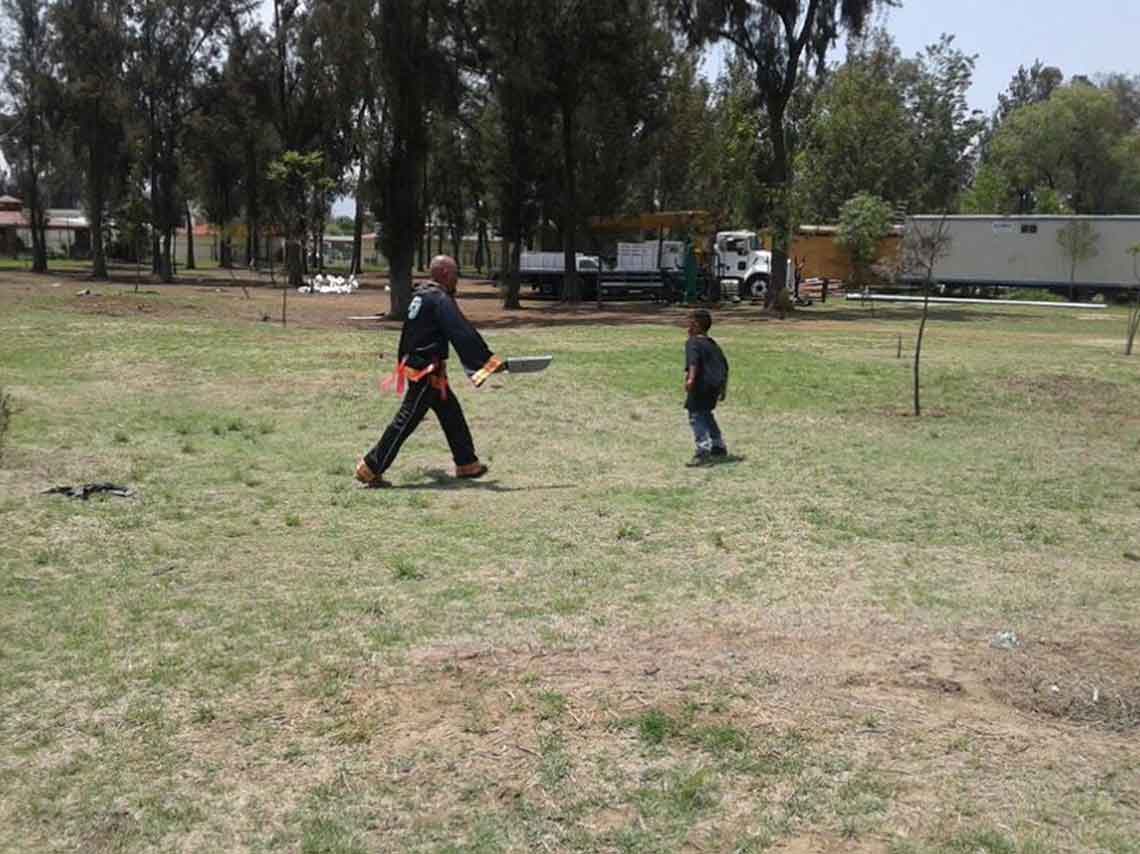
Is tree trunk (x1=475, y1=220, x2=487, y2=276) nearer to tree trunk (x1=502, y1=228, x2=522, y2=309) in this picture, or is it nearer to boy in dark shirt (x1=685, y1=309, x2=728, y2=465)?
tree trunk (x1=502, y1=228, x2=522, y2=309)

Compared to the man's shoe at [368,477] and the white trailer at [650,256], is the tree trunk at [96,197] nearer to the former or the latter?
the white trailer at [650,256]

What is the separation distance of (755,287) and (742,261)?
1068 mm

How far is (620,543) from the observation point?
288 inches

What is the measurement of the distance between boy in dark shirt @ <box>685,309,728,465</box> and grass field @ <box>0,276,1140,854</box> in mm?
362

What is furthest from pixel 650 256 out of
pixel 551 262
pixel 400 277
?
pixel 400 277

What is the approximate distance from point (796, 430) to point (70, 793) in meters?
9.43

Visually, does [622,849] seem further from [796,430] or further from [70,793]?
[796,430]

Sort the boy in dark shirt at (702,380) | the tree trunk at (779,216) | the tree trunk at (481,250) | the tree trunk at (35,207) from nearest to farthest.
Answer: the boy in dark shirt at (702,380), the tree trunk at (779,216), the tree trunk at (35,207), the tree trunk at (481,250)

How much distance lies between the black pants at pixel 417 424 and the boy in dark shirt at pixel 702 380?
6.85 feet

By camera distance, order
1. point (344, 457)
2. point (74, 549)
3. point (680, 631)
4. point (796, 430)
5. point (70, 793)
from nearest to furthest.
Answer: point (70, 793) → point (680, 631) → point (74, 549) → point (344, 457) → point (796, 430)

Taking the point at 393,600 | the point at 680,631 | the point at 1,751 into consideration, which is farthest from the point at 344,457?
the point at 1,751

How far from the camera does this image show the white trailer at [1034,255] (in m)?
43.3

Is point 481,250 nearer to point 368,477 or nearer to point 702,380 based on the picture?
point 702,380

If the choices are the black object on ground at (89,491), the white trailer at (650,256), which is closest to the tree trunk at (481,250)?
the white trailer at (650,256)
